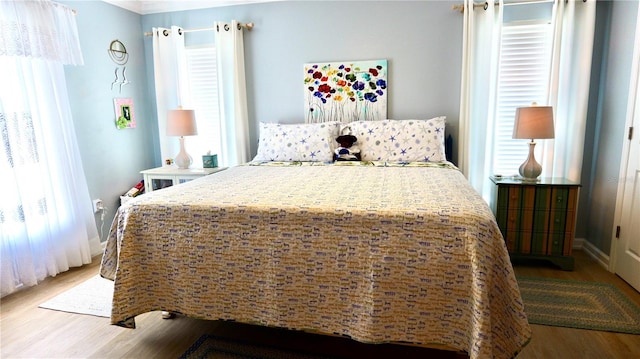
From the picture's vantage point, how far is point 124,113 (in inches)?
141

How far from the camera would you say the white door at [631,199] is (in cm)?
242

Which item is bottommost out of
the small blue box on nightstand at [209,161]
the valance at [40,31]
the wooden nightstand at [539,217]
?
the wooden nightstand at [539,217]

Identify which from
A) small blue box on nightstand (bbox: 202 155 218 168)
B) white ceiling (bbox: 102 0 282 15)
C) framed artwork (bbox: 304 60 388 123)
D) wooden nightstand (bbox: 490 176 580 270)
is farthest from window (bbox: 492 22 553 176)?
small blue box on nightstand (bbox: 202 155 218 168)

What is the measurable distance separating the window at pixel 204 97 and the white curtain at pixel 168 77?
0.25 ft

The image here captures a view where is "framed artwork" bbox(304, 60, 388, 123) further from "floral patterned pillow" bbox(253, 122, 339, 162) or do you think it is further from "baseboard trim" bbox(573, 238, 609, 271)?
"baseboard trim" bbox(573, 238, 609, 271)

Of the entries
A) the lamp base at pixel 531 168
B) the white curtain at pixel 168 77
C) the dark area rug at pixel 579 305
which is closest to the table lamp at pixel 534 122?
the lamp base at pixel 531 168

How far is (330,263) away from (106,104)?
2.89m

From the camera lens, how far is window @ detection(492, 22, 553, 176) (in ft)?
10.0

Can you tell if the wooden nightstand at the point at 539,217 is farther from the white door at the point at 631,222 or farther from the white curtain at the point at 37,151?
the white curtain at the point at 37,151

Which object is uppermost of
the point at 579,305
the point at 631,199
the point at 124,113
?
the point at 124,113

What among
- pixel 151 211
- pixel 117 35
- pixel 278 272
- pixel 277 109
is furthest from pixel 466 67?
pixel 117 35

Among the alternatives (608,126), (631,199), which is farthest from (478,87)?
(631,199)

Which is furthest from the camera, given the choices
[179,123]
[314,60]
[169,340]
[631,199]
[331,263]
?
[314,60]

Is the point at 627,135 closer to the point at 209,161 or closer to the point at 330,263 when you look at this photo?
the point at 330,263
